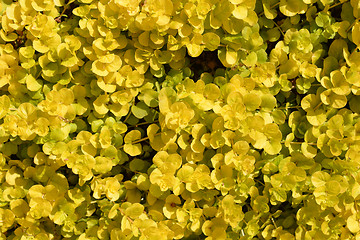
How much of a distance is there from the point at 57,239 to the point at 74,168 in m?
0.43

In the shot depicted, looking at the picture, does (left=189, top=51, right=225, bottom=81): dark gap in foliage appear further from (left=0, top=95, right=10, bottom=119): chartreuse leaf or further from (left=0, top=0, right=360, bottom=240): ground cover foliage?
(left=0, top=95, right=10, bottom=119): chartreuse leaf

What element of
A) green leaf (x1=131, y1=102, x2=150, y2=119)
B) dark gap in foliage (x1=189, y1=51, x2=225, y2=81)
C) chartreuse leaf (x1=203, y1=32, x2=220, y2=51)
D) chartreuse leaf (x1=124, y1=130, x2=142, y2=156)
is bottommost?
chartreuse leaf (x1=124, y1=130, x2=142, y2=156)

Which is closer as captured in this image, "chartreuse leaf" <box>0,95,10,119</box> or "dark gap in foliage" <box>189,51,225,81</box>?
"chartreuse leaf" <box>0,95,10,119</box>

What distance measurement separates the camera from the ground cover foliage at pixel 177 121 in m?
1.76

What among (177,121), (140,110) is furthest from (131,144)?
(177,121)

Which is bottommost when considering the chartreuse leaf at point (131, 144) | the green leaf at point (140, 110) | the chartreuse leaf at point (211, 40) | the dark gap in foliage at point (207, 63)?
the chartreuse leaf at point (131, 144)

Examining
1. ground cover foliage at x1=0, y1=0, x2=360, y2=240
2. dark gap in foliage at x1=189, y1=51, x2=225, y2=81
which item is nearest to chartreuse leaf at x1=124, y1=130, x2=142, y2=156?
ground cover foliage at x1=0, y1=0, x2=360, y2=240

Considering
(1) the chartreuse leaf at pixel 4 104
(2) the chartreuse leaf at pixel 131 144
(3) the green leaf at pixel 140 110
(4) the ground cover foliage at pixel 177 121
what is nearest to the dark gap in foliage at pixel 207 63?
(4) the ground cover foliage at pixel 177 121

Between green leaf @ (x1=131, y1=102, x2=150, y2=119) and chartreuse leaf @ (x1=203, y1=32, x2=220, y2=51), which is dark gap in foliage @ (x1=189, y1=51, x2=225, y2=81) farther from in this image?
green leaf @ (x1=131, y1=102, x2=150, y2=119)

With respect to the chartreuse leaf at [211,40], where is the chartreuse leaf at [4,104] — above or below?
below

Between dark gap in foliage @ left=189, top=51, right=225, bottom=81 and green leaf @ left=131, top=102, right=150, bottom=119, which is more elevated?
dark gap in foliage @ left=189, top=51, right=225, bottom=81

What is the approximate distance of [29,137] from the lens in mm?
1777

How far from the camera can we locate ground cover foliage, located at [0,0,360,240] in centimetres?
176

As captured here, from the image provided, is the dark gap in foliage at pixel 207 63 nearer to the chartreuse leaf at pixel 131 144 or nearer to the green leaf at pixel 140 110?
the green leaf at pixel 140 110
